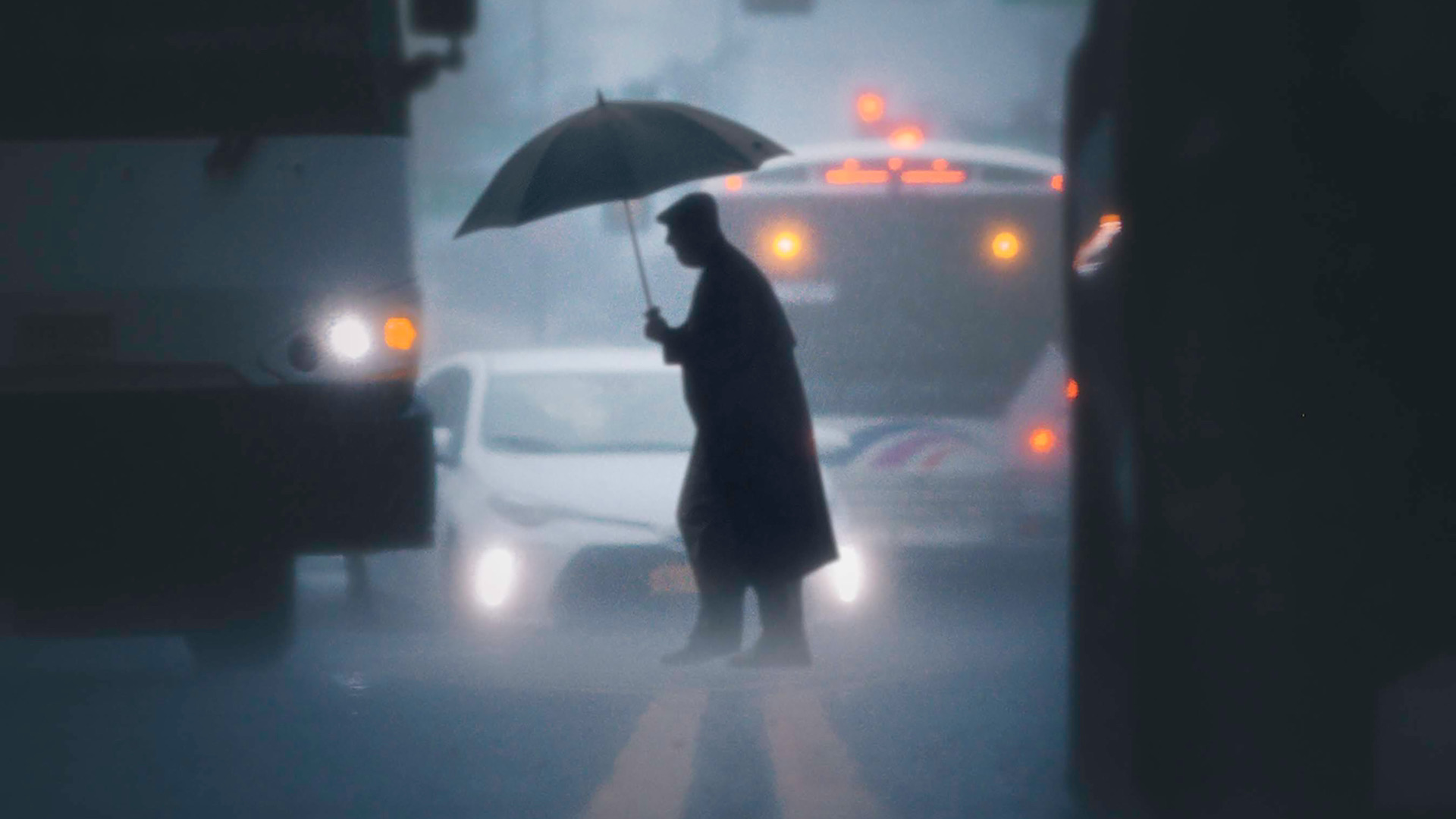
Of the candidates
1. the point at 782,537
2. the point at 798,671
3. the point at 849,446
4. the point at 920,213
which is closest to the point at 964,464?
the point at 849,446

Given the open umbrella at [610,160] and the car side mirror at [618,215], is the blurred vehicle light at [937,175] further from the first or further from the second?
the open umbrella at [610,160]

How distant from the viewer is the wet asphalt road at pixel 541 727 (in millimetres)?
Result: 7211

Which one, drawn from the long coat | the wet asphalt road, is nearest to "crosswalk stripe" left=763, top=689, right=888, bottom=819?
the wet asphalt road

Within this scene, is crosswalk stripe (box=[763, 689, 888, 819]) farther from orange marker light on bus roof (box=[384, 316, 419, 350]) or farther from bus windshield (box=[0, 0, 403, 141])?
bus windshield (box=[0, 0, 403, 141])

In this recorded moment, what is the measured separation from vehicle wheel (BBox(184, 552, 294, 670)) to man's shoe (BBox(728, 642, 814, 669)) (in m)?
1.69

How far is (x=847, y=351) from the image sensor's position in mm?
14602

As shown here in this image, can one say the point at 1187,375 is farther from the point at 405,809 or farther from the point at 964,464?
the point at 964,464

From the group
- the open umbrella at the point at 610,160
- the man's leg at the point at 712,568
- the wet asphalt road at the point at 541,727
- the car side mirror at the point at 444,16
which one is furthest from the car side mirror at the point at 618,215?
the car side mirror at the point at 444,16

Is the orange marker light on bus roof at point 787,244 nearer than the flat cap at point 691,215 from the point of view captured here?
No

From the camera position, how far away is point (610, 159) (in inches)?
354

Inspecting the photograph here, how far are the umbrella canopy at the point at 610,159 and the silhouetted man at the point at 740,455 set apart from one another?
21 cm

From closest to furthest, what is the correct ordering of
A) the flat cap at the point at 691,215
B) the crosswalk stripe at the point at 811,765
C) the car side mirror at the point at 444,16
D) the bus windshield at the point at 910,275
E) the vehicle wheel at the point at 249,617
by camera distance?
the crosswalk stripe at the point at 811,765 → the car side mirror at the point at 444,16 → the vehicle wheel at the point at 249,617 → the flat cap at the point at 691,215 → the bus windshield at the point at 910,275

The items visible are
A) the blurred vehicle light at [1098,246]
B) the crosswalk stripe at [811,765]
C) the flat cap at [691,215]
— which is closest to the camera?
the blurred vehicle light at [1098,246]

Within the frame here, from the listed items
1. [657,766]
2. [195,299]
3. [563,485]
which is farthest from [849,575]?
[195,299]
